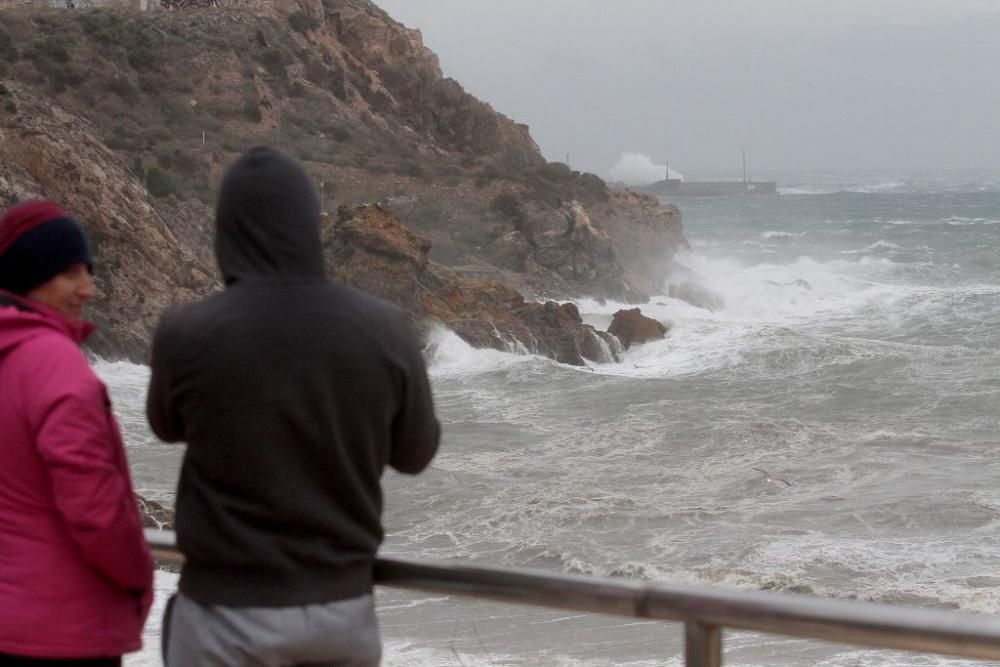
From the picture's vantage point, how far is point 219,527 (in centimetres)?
229

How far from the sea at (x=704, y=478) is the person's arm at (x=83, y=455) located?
61 centimetres

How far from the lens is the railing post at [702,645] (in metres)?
2.29

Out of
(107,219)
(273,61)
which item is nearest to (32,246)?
(107,219)

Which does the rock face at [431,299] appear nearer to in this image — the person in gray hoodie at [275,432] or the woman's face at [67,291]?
the woman's face at [67,291]

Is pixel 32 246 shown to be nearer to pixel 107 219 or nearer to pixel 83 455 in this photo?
pixel 83 455

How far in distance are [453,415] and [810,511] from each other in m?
8.46

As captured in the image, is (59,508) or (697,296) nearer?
(59,508)

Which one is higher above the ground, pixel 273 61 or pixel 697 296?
pixel 273 61

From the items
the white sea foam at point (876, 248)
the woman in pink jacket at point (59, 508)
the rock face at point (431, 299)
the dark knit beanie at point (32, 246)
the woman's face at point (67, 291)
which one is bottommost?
the white sea foam at point (876, 248)

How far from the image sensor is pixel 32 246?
2451mm

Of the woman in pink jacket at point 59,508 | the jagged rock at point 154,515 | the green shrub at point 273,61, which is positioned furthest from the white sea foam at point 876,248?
the woman in pink jacket at point 59,508

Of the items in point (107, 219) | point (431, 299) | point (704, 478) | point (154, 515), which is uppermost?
point (107, 219)

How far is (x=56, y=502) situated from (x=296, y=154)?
138 ft

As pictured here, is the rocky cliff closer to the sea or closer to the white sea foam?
the sea
